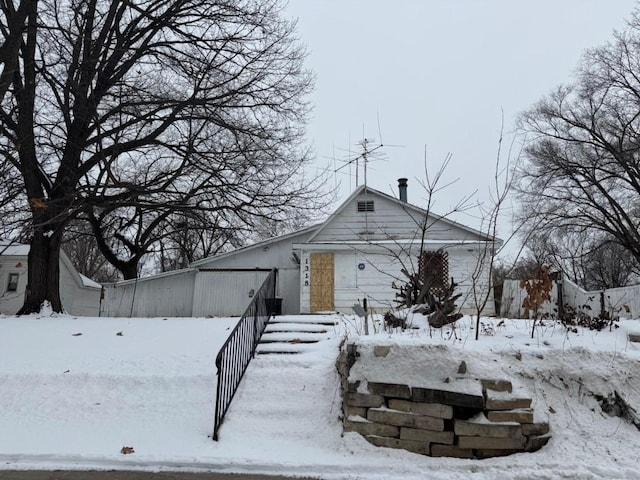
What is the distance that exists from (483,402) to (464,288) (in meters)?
9.07

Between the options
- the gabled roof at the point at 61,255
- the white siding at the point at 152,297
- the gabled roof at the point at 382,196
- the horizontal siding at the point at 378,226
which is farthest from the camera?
the gabled roof at the point at 61,255

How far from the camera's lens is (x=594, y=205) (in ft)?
65.3

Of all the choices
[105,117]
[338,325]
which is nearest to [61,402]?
[338,325]

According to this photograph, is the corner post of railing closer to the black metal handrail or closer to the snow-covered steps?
the black metal handrail

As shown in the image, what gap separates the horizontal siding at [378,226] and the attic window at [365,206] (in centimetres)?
11

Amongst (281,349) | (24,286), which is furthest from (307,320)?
(24,286)

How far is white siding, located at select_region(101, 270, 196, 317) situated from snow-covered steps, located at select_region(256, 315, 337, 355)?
8.17 m

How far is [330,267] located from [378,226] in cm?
259

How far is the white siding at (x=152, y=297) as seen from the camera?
1588 centimetres

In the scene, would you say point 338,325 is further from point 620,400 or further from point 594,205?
point 594,205

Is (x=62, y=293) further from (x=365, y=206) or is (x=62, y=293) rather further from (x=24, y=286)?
(x=365, y=206)

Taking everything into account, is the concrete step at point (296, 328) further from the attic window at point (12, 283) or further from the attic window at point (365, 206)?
the attic window at point (12, 283)

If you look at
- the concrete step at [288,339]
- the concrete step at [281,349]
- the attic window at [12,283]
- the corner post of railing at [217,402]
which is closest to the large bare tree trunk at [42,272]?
the concrete step at [288,339]

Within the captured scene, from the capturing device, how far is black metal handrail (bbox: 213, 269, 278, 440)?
4.93 meters
